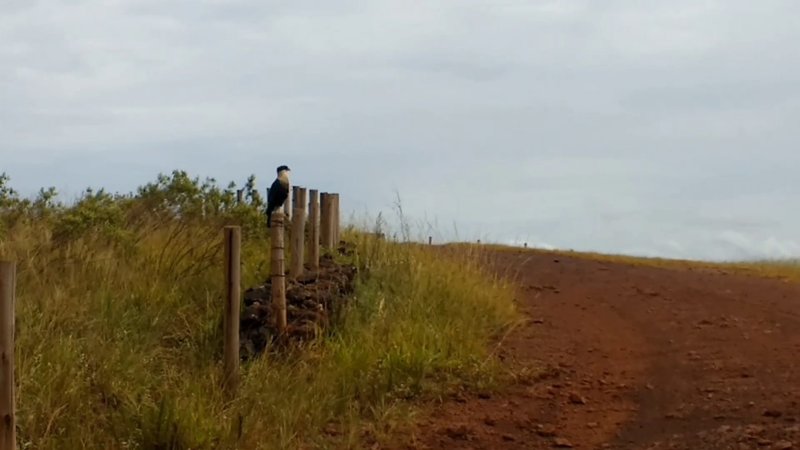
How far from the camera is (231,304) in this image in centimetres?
959

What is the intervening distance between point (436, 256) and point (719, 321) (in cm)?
378

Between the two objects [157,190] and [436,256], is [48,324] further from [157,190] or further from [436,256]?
[436,256]

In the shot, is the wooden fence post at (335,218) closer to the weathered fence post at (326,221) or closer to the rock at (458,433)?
the weathered fence post at (326,221)

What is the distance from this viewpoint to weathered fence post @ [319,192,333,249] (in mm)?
14898

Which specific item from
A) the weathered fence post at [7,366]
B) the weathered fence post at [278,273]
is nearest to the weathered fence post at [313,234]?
the weathered fence post at [278,273]

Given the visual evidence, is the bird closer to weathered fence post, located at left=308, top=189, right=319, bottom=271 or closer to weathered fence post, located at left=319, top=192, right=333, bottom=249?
weathered fence post, located at left=308, top=189, right=319, bottom=271

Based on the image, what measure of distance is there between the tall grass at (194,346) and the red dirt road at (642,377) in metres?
0.49

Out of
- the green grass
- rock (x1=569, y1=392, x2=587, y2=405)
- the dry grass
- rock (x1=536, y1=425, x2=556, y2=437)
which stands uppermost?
the dry grass

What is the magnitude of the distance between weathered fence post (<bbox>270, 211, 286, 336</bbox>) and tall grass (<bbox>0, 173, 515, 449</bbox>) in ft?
1.31

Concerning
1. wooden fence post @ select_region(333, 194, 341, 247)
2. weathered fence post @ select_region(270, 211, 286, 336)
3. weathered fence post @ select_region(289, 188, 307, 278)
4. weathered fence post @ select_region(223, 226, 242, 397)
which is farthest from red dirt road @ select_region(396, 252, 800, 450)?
wooden fence post @ select_region(333, 194, 341, 247)

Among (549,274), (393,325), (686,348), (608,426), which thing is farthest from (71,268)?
(549,274)

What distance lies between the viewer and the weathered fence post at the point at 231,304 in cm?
957

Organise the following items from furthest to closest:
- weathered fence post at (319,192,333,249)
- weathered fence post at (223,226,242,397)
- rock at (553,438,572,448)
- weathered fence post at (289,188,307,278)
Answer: weathered fence post at (319,192,333,249) < weathered fence post at (289,188,307,278) < weathered fence post at (223,226,242,397) < rock at (553,438,572,448)

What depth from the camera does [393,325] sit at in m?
11.4
